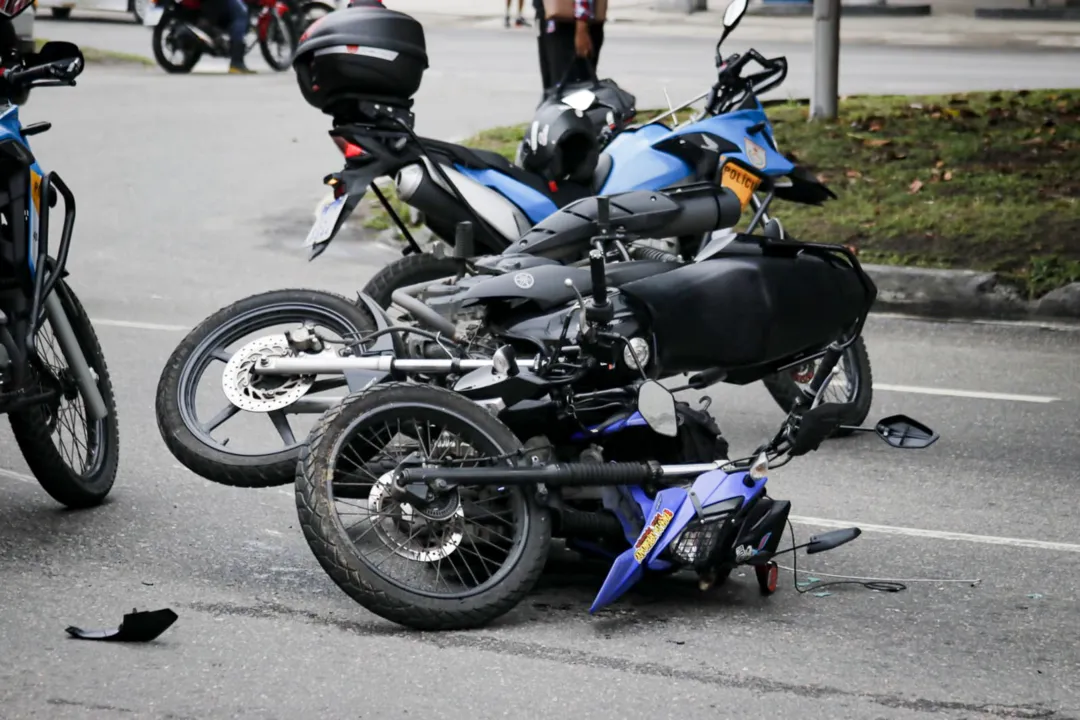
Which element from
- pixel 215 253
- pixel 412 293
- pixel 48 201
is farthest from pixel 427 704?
pixel 215 253

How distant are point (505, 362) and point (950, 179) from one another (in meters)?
7.87

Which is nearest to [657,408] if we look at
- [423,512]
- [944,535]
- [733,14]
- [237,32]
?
[423,512]

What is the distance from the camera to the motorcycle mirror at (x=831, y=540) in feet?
18.1

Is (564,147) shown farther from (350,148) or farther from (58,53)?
(58,53)

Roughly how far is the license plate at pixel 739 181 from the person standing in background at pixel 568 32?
5452mm

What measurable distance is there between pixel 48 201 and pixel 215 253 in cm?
578

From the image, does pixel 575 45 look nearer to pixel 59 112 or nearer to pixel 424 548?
pixel 59 112

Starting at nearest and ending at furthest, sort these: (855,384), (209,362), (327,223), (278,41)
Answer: (209,362), (327,223), (855,384), (278,41)

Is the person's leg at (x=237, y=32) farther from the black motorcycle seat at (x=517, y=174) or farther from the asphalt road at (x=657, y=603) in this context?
the black motorcycle seat at (x=517, y=174)

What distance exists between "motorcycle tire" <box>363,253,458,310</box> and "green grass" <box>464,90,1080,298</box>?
173 inches

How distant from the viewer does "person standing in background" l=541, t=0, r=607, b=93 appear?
41.8ft

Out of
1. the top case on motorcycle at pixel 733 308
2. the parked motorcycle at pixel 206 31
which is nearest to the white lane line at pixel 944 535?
the top case on motorcycle at pixel 733 308

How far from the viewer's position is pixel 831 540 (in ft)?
18.1

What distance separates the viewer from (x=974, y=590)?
547cm
